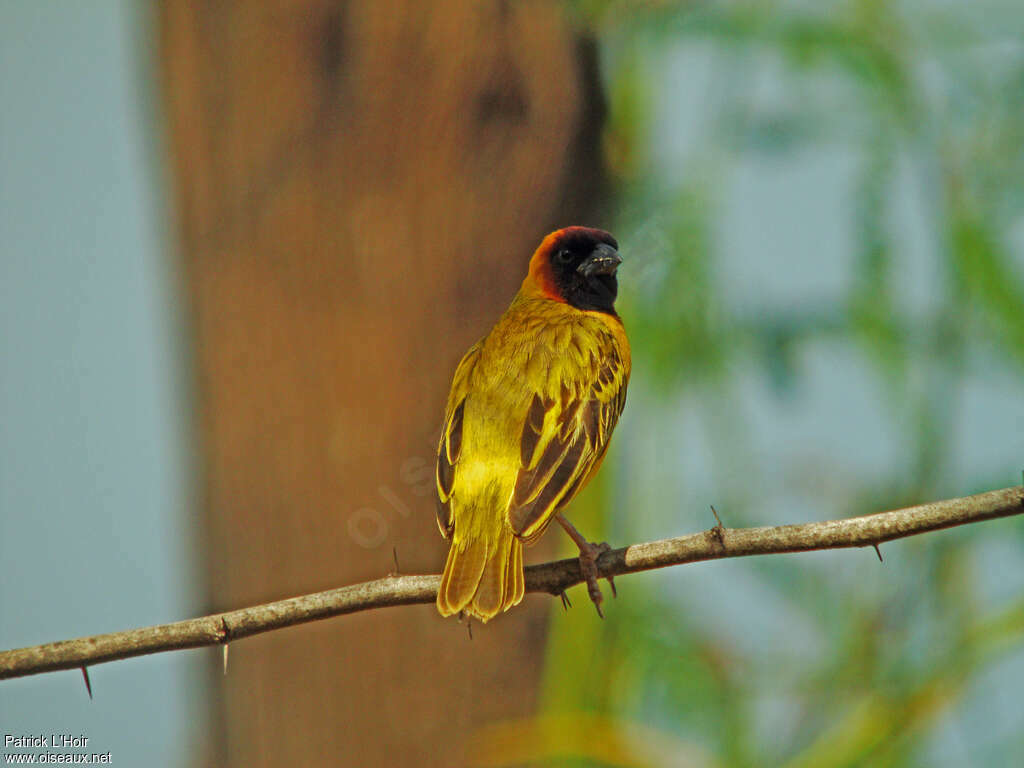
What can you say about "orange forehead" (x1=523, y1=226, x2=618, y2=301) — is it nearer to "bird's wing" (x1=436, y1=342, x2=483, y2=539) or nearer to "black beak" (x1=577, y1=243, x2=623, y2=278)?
"black beak" (x1=577, y1=243, x2=623, y2=278)

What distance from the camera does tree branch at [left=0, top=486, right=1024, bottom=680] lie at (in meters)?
1.62

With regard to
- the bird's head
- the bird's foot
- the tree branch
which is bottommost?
the bird's foot

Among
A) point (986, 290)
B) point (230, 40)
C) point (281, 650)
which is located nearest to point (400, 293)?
point (230, 40)

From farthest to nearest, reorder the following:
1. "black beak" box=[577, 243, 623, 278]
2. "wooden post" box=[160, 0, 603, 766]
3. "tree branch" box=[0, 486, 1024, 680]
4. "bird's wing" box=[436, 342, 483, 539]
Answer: "wooden post" box=[160, 0, 603, 766]
"black beak" box=[577, 243, 623, 278]
"bird's wing" box=[436, 342, 483, 539]
"tree branch" box=[0, 486, 1024, 680]

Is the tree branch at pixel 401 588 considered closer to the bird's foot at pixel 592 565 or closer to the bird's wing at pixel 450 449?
the bird's foot at pixel 592 565

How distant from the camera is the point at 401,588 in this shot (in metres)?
1.84

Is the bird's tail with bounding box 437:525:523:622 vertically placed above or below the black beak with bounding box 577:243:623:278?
below

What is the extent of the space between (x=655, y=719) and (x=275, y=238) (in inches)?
89.4

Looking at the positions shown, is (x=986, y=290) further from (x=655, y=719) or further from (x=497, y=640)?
(x=497, y=640)

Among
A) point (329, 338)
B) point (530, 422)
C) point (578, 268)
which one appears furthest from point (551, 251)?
point (329, 338)

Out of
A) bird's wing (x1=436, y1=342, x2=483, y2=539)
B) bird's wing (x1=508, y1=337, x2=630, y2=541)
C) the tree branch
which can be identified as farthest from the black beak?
the tree branch

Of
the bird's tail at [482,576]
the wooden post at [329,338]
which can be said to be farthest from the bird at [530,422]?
the wooden post at [329,338]

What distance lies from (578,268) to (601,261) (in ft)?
0.29

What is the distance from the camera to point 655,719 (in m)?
3.27
